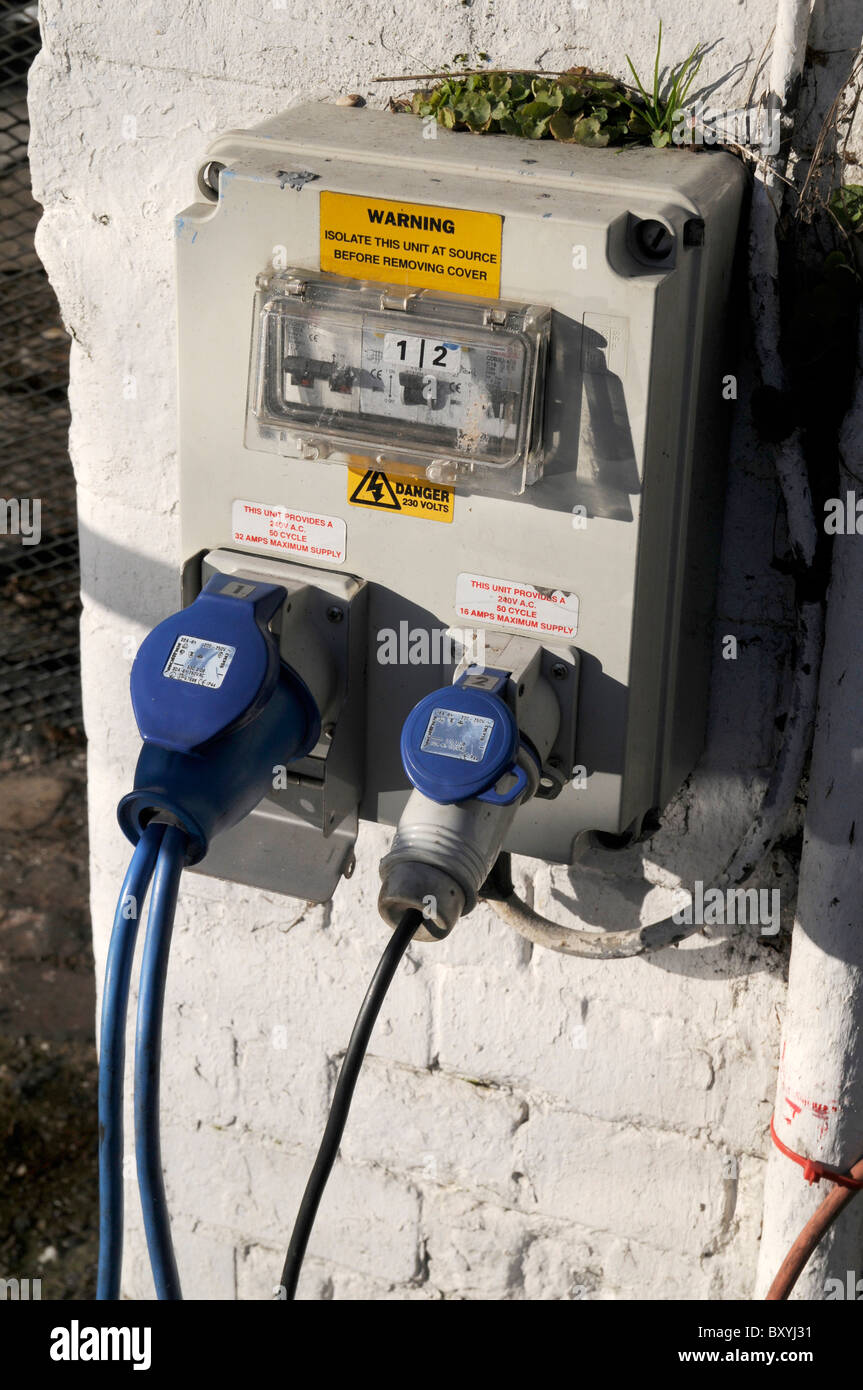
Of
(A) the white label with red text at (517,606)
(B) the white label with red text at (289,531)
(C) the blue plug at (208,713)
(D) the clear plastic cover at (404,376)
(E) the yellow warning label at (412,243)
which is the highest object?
(E) the yellow warning label at (412,243)

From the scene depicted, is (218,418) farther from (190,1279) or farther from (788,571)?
(190,1279)

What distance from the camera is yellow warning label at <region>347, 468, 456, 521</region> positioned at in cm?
102

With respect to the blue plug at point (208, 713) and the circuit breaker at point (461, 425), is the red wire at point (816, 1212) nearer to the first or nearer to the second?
the circuit breaker at point (461, 425)

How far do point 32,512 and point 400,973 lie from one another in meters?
2.06

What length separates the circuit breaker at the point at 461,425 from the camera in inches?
37.0

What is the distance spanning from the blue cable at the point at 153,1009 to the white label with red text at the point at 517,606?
0.25 m

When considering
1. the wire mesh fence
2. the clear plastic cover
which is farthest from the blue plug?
the wire mesh fence

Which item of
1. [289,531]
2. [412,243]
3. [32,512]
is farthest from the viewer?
[32,512]

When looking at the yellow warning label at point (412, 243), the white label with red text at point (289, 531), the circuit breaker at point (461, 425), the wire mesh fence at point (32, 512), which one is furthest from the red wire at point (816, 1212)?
the wire mesh fence at point (32, 512)

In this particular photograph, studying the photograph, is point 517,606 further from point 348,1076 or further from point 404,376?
point 348,1076

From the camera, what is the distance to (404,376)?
975mm

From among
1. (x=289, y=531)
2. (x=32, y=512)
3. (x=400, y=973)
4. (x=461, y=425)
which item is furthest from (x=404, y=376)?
(x=32, y=512)

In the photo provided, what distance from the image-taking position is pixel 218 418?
106 cm

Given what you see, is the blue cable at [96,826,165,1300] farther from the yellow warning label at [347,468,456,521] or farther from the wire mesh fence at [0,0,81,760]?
the wire mesh fence at [0,0,81,760]
